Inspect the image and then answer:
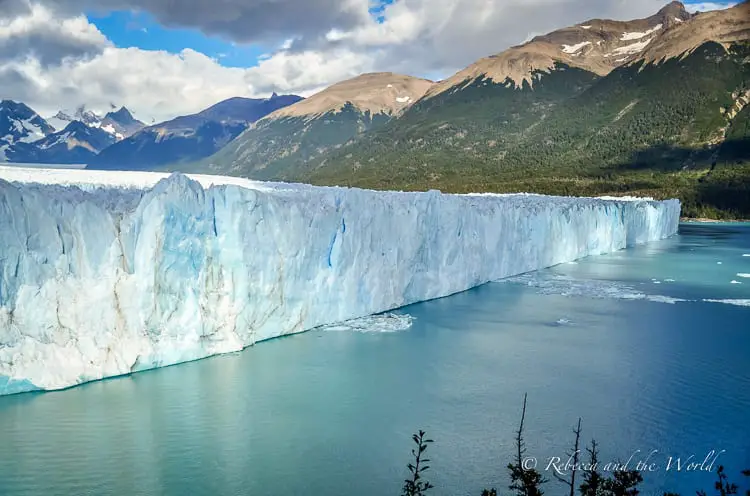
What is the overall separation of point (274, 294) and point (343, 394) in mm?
2535

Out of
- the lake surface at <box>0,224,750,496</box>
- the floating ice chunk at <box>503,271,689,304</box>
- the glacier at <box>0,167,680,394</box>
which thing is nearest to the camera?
the lake surface at <box>0,224,750,496</box>

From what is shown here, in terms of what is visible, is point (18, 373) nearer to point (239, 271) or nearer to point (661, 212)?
point (239, 271)

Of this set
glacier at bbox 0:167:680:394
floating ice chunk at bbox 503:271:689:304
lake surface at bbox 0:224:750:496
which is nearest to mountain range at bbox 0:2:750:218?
floating ice chunk at bbox 503:271:689:304

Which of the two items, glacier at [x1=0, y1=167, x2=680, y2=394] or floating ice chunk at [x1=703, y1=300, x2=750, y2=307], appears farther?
floating ice chunk at [x1=703, y1=300, x2=750, y2=307]

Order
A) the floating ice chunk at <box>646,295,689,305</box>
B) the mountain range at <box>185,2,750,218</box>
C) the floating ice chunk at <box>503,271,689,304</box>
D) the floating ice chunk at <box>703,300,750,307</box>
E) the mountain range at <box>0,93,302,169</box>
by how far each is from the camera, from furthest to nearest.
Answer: the mountain range at <box>0,93,302,169</box> < the mountain range at <box>185,2,750,218</box> < the floating ice chunk at <box>503,271,689,304</box> < the floating ice chunk at <box>646,295,689,305</box> < the floating ice chunk at <box>703,300,750,307</box>

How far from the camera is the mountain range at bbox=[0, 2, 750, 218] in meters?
46.7

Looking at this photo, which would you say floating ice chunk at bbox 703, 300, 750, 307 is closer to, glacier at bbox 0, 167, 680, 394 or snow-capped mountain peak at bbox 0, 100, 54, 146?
glacier at bbox 0, 167, 680, 394

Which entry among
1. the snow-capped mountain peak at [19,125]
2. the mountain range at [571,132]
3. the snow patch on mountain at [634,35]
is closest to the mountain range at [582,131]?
the mountain range at [571,132]

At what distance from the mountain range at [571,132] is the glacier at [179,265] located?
103ft

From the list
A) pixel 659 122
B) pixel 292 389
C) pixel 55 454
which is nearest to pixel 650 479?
pixel 292 389

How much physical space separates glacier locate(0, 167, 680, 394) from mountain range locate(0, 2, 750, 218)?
3138cm

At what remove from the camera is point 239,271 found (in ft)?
31.8

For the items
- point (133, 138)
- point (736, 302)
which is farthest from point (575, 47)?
point (736, 302)

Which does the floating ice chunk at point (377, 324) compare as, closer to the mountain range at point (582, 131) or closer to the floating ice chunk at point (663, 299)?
the floating ice chunk at point (663, 299)
